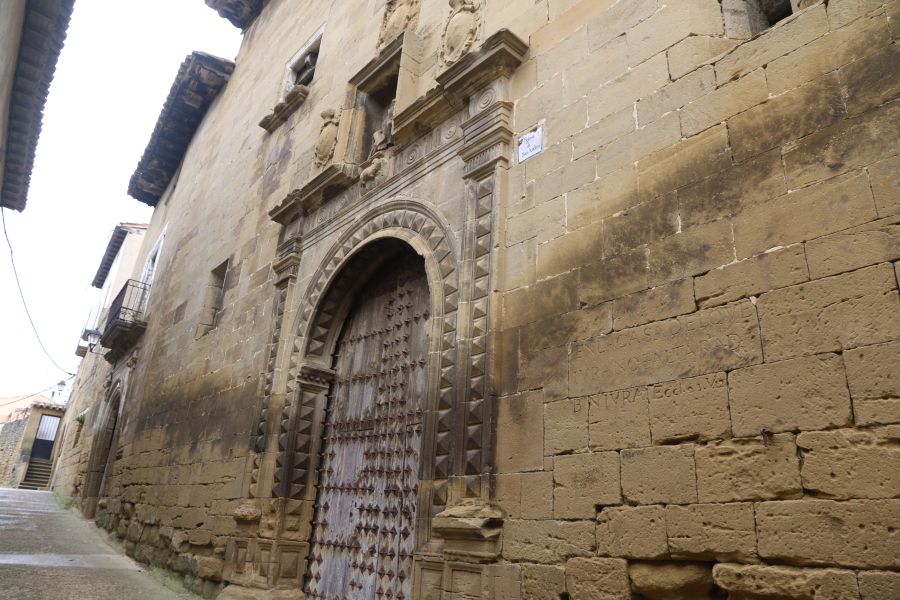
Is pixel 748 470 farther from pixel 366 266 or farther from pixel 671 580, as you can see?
pixel 366 266

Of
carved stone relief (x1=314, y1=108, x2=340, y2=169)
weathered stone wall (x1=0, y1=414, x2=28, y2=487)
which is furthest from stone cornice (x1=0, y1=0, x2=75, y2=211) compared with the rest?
weathered stone wall (x1=0, y1=414, x2=28, y2=487)

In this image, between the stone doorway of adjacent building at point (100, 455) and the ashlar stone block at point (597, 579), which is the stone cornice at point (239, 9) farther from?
the ashlar stone block at point (597, 579)

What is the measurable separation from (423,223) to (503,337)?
1430 millimetres

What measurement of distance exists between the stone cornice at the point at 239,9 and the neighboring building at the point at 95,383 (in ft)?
20.3

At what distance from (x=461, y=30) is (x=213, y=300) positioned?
5.23m

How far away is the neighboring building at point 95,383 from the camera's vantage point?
1418cm

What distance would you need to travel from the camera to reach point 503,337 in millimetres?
3693

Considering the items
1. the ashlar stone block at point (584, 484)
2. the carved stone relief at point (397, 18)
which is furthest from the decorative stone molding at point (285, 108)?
the ashlar stone block at point (584, 484)

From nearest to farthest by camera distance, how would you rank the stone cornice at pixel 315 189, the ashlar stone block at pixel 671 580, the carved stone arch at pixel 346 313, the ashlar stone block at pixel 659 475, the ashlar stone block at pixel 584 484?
the ashlar stone block at pixel 671 580 < the ashlar stone block at pixel 659 475 < the ashlar stone block at pixel 584 484 < the carved stone arch at pixel 346 313 < the stone cornice at pixel 315 189

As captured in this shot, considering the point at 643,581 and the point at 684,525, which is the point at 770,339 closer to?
the point at 684,525

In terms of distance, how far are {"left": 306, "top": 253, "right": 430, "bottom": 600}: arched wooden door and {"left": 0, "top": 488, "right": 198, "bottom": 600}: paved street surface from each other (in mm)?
2133

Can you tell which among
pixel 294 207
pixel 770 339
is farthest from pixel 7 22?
pixel 770 339

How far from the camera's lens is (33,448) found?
28.3 meters

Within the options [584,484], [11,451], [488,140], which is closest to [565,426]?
[584,484]
